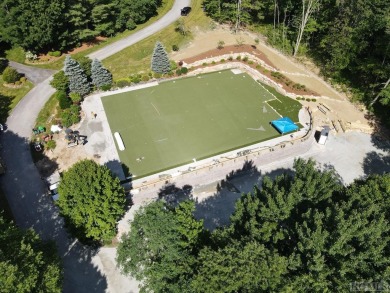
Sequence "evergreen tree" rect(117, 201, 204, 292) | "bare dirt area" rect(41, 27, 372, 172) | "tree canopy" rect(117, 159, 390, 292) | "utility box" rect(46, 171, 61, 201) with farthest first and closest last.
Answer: "bare dirt area" rect(41, 27, 372, 172) < "utility box" rect(46, 171, 61, 201) < "evergreen tree" rect(117, 201, 204, 292) < "tree canopy" rect(117, 159, 390, 292)

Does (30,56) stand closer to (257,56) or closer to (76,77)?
(76,77)

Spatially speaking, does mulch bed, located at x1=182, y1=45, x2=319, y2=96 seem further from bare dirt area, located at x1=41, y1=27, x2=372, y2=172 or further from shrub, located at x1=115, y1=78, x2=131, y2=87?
shrub, located at x1=115, y1=78, x2=131, y2=87

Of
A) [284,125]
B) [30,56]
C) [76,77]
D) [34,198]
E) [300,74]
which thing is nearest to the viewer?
[34,198]

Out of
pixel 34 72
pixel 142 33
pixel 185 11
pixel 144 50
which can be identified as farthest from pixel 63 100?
pixel 185 11

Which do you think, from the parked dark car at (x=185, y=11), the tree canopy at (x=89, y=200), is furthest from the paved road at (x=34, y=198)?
the parked dark car at (x=185, y=11)

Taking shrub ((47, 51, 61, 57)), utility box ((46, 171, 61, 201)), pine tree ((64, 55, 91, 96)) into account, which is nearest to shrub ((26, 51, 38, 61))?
shrub ((47, 51, 61, 57))

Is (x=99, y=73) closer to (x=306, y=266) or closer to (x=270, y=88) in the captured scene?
(x=270, y=88)

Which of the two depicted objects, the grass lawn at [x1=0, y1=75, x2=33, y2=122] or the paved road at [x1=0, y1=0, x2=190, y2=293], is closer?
the paved road at [x1=0, y1=0, x2=190, y2=293]
